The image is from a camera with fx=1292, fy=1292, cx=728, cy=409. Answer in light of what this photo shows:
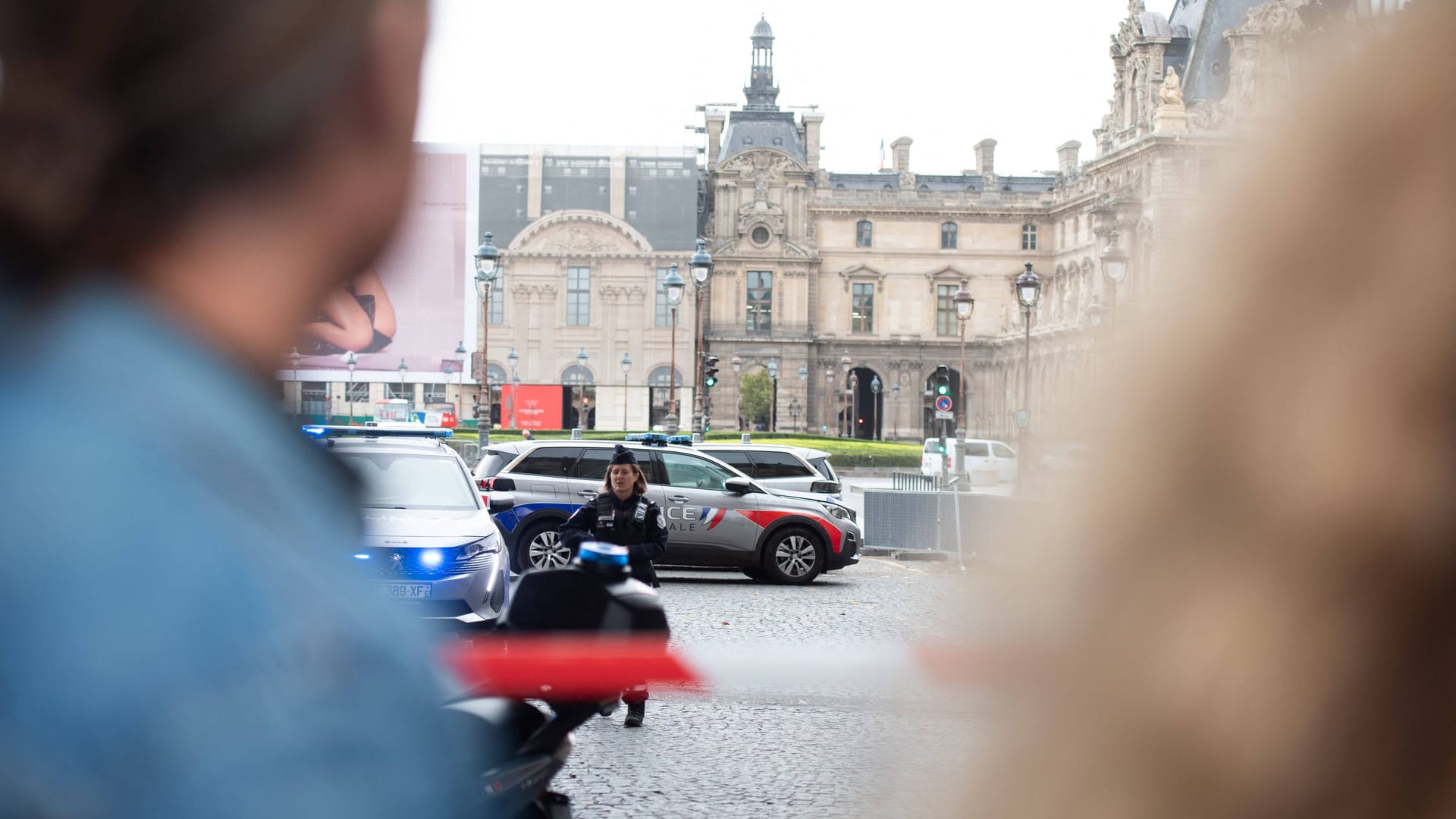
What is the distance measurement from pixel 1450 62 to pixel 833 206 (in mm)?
73370

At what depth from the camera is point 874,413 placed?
237 feet

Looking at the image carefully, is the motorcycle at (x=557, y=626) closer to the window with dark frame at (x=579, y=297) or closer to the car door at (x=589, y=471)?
the car door at (x=589, y=471)

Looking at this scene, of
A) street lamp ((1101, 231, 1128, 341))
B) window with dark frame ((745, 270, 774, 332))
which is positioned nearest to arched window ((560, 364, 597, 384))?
window with dark frame ((745, 270, 774, 332))

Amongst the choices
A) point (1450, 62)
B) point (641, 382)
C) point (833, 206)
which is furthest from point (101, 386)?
point (833, 206)

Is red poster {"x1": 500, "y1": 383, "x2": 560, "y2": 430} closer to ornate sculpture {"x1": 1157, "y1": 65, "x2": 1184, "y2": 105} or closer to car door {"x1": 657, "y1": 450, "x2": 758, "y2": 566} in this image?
car door {"x1": 657, "y1": 450, "x2": 758, "y2": 566}

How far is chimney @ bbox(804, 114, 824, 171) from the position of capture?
74812 mm

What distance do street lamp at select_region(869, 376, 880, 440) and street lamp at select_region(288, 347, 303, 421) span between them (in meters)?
69.7

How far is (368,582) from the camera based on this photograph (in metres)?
0.57

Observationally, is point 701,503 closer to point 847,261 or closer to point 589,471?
point 589,471

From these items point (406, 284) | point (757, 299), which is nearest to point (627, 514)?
point (406, 284)

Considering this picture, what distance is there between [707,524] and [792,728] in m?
A: 8.35

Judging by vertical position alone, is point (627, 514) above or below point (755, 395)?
below

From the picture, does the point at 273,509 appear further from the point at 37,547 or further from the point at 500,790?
the point at 500,790

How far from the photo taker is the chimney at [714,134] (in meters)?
75.8
